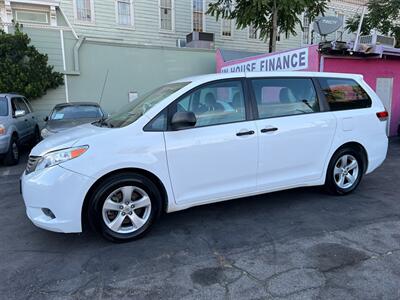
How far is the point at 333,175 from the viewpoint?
4695mm

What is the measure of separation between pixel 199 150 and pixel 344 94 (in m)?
2.46

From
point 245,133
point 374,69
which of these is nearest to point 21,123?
point 245,133

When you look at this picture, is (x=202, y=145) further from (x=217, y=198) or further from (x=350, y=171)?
(x=350, y=171)

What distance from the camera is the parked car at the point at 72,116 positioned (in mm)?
7793

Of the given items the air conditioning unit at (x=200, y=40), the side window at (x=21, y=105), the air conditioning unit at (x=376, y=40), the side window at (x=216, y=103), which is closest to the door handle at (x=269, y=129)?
the side window at (x=216, y=103)

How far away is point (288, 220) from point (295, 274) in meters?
1.22

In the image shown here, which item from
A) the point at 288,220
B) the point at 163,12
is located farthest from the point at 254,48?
the point at 288,220

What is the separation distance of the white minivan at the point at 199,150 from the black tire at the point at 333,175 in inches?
0.7

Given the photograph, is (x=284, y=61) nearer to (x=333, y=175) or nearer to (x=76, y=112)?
(x=333, y=175)

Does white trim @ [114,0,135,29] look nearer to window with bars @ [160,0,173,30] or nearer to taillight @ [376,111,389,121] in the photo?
window with bars @ [160,0,173,30]

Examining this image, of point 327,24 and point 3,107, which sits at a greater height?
point 327,24

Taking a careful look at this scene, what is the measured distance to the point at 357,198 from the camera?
4.77 m

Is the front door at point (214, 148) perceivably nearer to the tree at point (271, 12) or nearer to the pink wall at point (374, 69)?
the pink wall at point (374, 69)

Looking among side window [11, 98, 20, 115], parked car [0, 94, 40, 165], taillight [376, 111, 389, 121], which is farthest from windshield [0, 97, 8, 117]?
taillight [376, 111, 389, 121]
